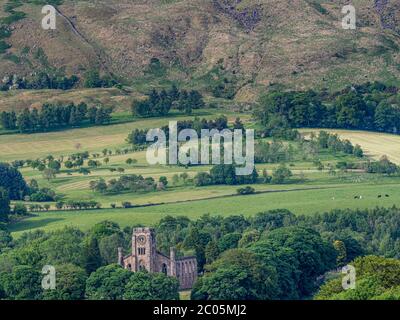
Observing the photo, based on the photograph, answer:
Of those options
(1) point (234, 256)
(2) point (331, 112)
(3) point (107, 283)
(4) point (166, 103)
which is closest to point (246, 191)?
(1) point (234, 256)

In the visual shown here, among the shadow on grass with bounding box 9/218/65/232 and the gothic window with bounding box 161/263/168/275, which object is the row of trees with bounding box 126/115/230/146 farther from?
the gothic window with bounding box 161/263/168/275

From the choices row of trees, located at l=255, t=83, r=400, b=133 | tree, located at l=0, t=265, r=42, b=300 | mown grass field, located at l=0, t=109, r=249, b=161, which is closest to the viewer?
tree, located at l=0, t=265, r=42, b=300

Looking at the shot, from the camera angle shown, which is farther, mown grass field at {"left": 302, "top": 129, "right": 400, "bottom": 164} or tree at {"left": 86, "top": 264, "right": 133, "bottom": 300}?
mown grass field at {"left": 302, "top": 129, "right": 400, "bottom": 164}

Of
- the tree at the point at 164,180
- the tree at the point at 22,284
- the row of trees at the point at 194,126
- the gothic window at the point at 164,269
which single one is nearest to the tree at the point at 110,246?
the gothic window at the point at 164,269

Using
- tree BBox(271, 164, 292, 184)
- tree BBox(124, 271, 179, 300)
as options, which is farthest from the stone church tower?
tree BBox(271, 164, 292, 184)

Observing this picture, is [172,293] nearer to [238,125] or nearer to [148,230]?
[148,230]

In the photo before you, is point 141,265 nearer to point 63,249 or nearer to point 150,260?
point 150,260

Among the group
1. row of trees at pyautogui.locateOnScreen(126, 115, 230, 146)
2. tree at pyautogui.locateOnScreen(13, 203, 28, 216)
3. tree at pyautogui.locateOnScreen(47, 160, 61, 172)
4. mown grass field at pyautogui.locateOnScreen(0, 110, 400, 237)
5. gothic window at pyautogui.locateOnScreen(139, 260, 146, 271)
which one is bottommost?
gothic window at pyautogui.locateOnScreen(139, 260, 146, 271)
